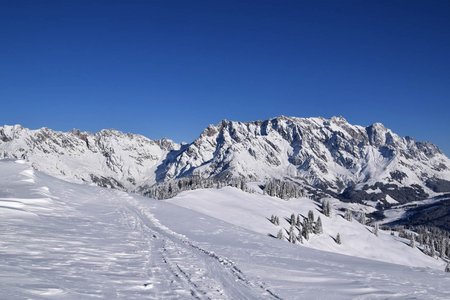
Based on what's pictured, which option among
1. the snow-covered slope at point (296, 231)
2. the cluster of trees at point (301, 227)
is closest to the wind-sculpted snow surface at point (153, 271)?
the snow-covered slope at point (296, 231)

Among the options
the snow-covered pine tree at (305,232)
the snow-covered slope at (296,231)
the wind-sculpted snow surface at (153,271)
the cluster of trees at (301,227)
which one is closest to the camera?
the wind-sculpted snow surface at (153,271)

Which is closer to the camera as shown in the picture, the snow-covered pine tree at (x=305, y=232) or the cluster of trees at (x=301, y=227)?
the cluster of trees at (x=301, y=227)

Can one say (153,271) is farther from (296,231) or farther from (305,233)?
(296,231)

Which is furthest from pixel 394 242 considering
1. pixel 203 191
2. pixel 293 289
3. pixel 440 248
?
pixel 293 289

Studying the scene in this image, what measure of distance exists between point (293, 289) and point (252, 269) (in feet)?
17.0

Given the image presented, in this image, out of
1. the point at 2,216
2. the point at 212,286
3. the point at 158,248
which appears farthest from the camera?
the point at 2,216

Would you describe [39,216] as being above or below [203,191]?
below

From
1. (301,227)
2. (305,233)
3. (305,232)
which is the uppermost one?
(301,227)

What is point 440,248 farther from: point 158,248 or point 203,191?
point 158,248

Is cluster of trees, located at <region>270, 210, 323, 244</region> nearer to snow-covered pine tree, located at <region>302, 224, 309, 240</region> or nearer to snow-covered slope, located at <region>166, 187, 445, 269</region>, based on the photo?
snow-covered pine tree, located at <region>302, 224, 309, 240</region>

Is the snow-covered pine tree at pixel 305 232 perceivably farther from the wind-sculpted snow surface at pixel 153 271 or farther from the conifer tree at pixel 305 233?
the wind-sculpted snow surface at pixel 153 271

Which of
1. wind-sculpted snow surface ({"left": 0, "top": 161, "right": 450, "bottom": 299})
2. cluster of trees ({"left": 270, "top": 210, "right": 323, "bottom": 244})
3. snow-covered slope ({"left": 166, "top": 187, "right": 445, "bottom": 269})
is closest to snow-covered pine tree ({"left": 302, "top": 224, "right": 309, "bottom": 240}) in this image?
cluster of trees ({"left": 270, "top": 210, "right": 323, "bottom": 244})

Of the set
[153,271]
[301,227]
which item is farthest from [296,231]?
[153,271]

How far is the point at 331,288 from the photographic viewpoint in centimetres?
2138
